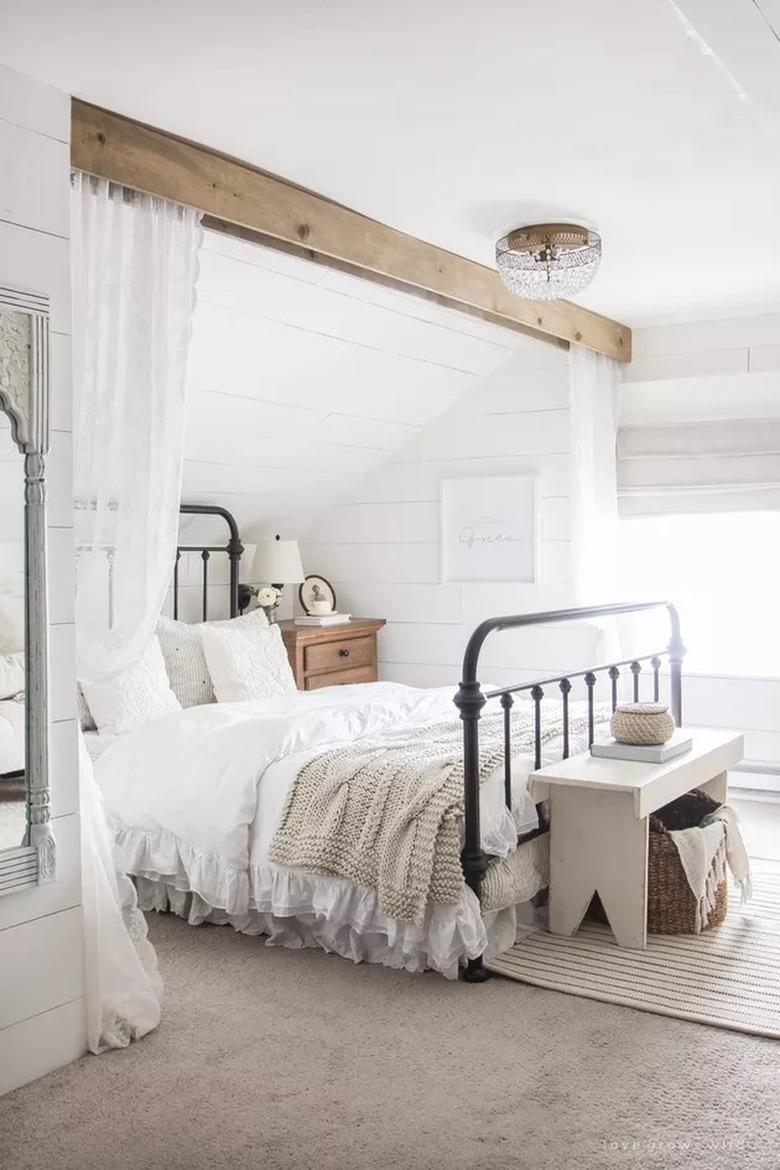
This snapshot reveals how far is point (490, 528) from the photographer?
20.0 ft

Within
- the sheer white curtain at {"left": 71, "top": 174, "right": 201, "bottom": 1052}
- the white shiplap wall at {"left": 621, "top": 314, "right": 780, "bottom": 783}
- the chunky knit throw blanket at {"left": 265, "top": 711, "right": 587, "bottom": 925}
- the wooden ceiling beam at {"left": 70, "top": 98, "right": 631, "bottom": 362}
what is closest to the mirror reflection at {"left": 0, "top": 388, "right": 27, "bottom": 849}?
the sheer white curtain at {"left": 71, "top": 174, "right": 201, "bottom": 1052}

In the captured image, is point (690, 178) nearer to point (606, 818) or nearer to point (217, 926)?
point (606, 818)

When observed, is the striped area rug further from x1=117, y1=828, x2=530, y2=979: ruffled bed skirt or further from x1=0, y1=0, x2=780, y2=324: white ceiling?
x1=0, y1=0, x2=780, y2=324: white ceiling

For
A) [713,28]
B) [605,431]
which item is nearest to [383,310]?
[605,431]

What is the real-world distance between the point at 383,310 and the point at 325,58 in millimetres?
2322

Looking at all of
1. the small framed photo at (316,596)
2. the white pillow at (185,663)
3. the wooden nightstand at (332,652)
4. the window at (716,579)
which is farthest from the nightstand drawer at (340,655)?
the window at (716,579)

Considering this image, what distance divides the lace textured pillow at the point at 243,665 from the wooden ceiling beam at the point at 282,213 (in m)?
1.63

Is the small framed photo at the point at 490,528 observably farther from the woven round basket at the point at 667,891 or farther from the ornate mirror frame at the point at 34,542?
the ornate mirror frame at the point at 34,542

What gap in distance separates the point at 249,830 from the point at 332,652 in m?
2.55

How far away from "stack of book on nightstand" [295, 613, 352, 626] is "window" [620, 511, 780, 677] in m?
1.49

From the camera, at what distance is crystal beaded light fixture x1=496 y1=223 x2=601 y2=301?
13.1 feet

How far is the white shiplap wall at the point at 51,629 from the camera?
267 cm

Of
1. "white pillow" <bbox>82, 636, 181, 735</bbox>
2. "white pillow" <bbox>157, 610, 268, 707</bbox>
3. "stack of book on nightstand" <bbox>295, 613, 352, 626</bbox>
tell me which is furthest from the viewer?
"stack of book on nightstand" <bbox>295, 613, 352, 626</bbox>

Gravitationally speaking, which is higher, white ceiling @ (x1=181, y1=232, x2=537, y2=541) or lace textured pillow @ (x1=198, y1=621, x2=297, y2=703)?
white ceiling @ (x1=181, y1=232, x2=537, y2=541)
